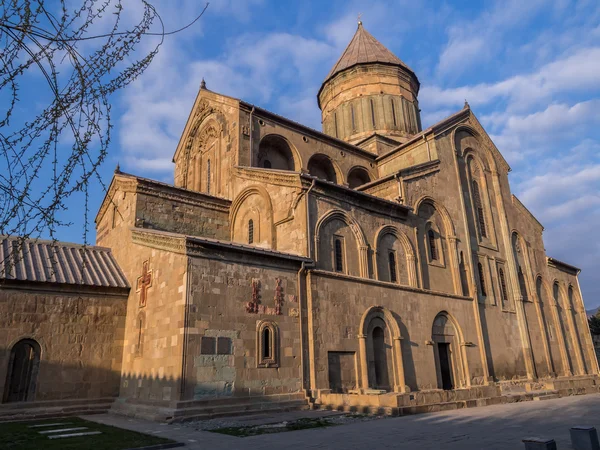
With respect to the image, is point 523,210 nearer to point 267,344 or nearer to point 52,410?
point 267,344

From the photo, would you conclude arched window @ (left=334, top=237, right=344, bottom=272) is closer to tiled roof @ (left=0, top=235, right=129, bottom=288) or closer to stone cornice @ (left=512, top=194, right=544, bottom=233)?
tiled roof @ (left=0, top=235, right=129, bottom=288)

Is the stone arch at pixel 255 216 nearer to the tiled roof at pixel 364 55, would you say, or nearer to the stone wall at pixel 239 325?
the stone wall at pixel 239 325

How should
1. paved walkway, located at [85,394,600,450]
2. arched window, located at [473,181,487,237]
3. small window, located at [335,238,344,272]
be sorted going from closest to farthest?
1. paved walkway, located at [85,394,600,450]
2. small window, located at [335,238,344,272]
3. arched window, located at [473,181,487,237]

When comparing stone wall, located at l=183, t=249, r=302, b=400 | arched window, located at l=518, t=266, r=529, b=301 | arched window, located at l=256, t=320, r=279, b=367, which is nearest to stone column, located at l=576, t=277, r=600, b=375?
arched window, located at l=518, t=266, r=529, b=301

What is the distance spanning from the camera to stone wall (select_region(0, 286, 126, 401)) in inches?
523

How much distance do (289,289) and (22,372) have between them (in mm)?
10129

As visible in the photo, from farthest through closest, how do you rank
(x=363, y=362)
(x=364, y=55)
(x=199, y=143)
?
(x=364, y=55)
(x=199, y=143)
(x=363, y=362)

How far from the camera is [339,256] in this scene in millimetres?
16156

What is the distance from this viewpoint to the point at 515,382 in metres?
20.1

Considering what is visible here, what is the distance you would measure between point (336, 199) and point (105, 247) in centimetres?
942

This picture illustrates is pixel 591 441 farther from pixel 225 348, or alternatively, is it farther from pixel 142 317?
pixel 142 317

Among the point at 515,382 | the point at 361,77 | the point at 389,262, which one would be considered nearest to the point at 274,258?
the point at 389,262

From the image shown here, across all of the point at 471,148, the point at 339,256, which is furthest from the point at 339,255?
the point at 471,148

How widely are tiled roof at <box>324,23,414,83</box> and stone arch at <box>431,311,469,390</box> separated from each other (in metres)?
18.8
